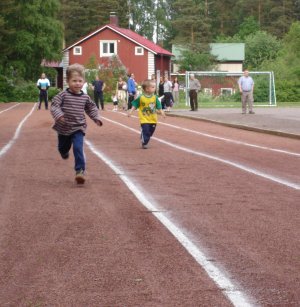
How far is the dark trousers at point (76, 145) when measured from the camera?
10.9 meters

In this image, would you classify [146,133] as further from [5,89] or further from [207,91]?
[5,89]

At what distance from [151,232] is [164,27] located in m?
126

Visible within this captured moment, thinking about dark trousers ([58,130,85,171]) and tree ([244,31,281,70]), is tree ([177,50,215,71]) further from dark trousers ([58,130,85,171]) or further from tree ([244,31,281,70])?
dark trousers ([58,130,85,171])

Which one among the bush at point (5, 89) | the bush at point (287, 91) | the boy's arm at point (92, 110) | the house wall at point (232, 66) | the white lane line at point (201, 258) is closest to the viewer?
the white lane line at point (201, 258)

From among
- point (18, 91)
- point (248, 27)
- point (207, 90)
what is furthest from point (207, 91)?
point (248, 27)

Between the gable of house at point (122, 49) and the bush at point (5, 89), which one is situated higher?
the gable of house at point (122, 49)

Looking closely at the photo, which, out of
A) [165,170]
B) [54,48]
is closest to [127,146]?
[165,170]

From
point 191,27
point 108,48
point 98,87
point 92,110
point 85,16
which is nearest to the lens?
point 92,110

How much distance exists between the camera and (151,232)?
7.44m

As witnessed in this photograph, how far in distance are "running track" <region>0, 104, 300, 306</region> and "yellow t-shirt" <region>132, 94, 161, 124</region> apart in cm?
322

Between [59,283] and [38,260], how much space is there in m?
0.74

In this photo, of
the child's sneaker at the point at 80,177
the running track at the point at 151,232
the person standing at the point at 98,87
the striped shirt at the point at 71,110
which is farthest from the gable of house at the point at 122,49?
the child's sneaker at the point at 80,177

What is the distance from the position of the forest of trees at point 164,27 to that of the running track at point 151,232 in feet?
170

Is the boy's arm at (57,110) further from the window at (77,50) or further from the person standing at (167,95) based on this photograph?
the window at (77,50)
